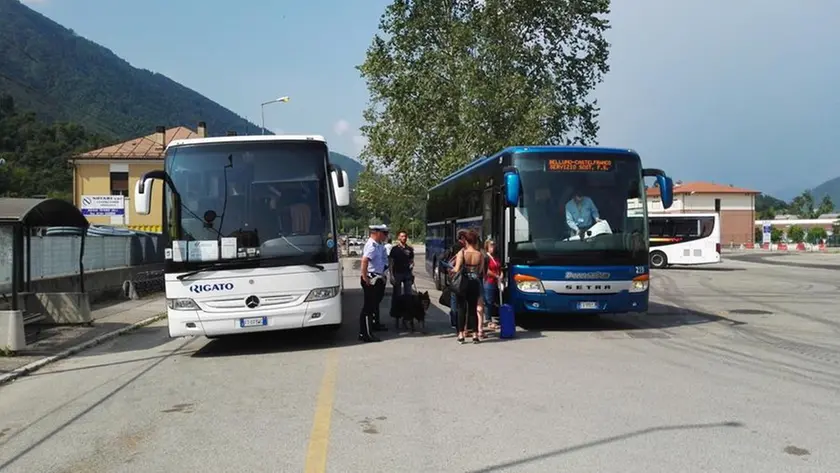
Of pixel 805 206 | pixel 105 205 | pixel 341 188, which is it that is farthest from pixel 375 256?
pixel 805 206

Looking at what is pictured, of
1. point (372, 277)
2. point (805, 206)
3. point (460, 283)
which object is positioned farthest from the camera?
point (805, 206)

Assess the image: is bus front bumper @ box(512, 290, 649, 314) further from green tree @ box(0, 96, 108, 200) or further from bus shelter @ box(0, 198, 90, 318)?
green tree @ box(0, 96, 108, 200)

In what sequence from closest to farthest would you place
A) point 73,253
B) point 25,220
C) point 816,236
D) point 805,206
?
point 25,220 < point 73,253 < point 816,236 < point 805,206

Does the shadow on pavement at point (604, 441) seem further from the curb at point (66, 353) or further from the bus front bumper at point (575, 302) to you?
the curb at point (66, 353)

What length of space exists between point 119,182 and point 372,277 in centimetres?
5374

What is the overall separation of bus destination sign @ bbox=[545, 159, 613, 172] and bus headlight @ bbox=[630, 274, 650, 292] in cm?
198

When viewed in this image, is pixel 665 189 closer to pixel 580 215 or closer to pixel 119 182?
pixel 580 215

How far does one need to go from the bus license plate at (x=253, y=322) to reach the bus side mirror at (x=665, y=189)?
23.5 ft

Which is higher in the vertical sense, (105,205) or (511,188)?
(105,205)

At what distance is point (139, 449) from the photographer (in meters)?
5.91

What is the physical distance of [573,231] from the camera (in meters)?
12.5

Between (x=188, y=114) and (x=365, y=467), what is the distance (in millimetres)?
174525

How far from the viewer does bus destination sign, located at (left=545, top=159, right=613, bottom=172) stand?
499 inches

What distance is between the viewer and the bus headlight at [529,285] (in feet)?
40.3
